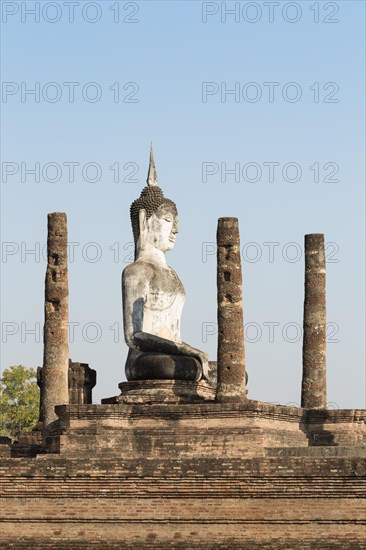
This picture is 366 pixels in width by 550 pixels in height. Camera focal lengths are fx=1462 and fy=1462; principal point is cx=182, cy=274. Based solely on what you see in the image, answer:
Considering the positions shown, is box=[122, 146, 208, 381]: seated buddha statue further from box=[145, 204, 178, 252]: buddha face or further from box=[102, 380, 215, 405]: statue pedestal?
box=[102, 380, 215, 405]: statue pedestal

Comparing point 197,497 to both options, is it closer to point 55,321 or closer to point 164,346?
point 164,346

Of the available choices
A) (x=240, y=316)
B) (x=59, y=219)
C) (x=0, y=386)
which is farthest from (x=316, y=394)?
(x=0, y=386)

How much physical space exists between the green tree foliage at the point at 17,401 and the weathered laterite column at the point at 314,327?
32.1m

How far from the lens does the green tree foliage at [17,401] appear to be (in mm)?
59594

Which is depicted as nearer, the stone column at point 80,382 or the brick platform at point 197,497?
the brick platform at point 197,497

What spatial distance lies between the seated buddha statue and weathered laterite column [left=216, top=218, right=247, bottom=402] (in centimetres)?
105

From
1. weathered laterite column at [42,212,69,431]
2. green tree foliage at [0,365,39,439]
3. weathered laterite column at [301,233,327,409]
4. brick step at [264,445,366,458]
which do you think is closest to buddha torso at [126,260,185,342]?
weathered laterite column at [42,212,69,431]

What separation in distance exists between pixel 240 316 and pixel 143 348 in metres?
2.10

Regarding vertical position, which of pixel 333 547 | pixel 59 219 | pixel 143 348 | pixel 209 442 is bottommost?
pixel 333 547

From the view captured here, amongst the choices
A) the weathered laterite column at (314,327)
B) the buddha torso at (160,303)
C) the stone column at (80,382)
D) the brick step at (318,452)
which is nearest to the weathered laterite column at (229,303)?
the brick step at (318,452)

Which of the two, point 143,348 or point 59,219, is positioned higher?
point 59,219

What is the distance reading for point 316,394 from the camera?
28.1 m

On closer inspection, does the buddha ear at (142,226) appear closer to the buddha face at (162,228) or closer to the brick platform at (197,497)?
the buddha face at (162,228)

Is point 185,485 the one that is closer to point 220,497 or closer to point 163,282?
point 220,497
